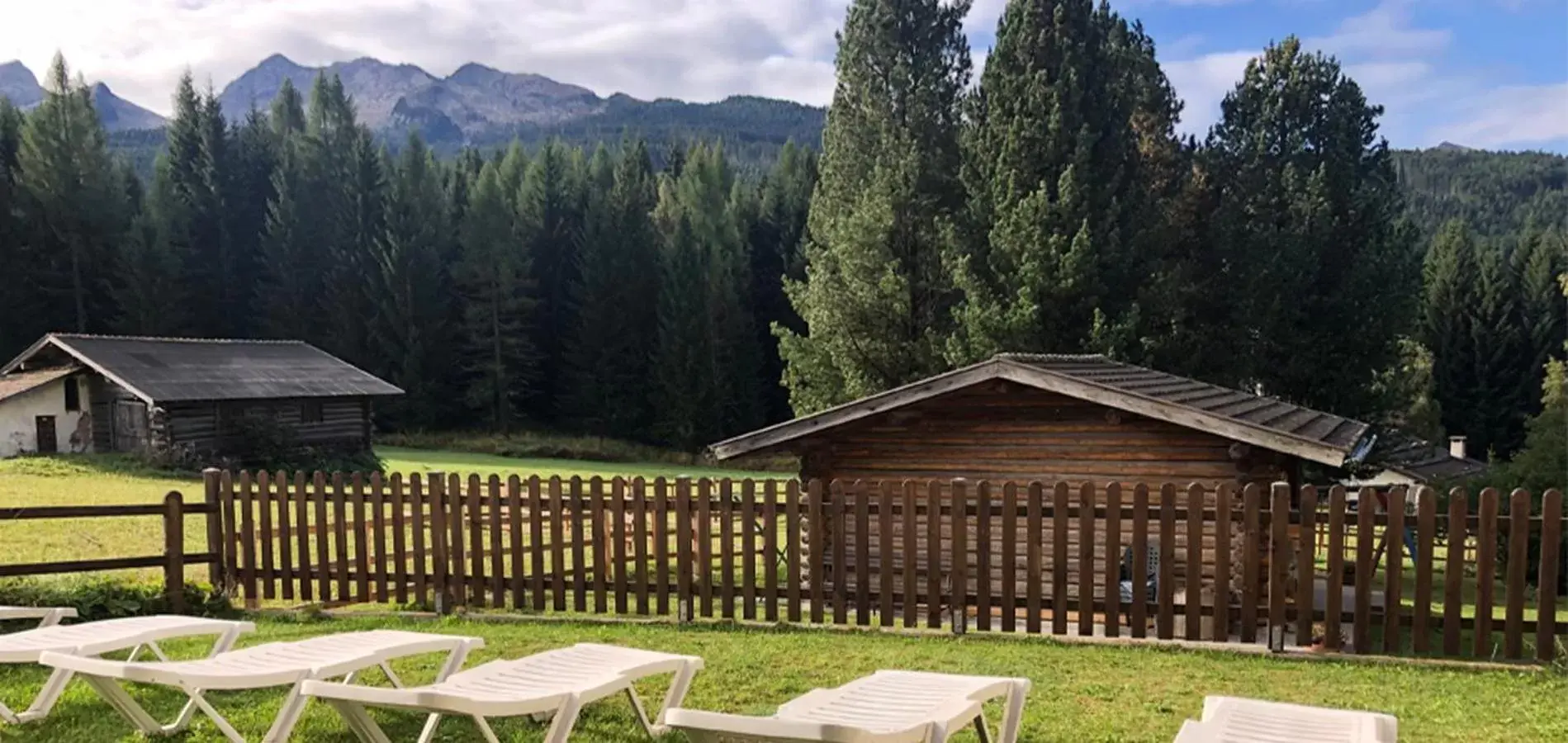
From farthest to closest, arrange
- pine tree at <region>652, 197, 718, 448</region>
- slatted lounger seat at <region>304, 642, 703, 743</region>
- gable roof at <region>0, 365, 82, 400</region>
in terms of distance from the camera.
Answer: pine tree at <region>652, 197, 718, 448</region>, gable roof at <region>0, 365, 82, 400</region>, slatted lounger seat at <region>304, 642, 703, 743</region>

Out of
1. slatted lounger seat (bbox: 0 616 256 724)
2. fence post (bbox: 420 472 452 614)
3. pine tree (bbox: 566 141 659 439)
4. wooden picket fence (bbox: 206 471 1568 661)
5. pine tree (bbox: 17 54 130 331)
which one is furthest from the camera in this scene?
pine tree (bbox: 566 141 659 439)

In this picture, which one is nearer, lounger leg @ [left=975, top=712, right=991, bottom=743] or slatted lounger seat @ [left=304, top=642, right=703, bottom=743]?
slatted lounger seat @ [left=304, top=642, right=703, bottom=743]

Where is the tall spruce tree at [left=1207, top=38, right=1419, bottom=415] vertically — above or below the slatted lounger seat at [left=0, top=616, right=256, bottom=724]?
above

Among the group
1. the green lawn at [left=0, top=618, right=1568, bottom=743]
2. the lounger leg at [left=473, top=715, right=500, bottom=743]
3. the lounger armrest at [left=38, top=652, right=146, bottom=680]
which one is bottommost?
the green lawn at [left=0, top=618, right=1568, bottom=743]

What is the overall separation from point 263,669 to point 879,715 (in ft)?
8.96

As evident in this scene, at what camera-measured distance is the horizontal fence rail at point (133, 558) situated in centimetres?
859

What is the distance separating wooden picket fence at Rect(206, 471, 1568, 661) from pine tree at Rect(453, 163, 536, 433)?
134 ft

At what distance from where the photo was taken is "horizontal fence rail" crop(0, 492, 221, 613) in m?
8.59

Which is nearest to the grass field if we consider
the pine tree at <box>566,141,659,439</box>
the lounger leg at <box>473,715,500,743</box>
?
the lounger leg at <box>473,715,500,743</box>

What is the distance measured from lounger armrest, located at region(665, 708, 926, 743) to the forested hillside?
77.9 feet

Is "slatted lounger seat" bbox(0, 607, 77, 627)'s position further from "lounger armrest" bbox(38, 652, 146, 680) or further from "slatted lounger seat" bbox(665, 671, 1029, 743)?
"slatted lounger seat" bbox(665, 671, 1029, 743)

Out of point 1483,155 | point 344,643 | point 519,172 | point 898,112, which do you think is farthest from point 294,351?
point 1483,155

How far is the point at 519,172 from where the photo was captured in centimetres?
6431

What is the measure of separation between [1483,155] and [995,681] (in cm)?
13945
